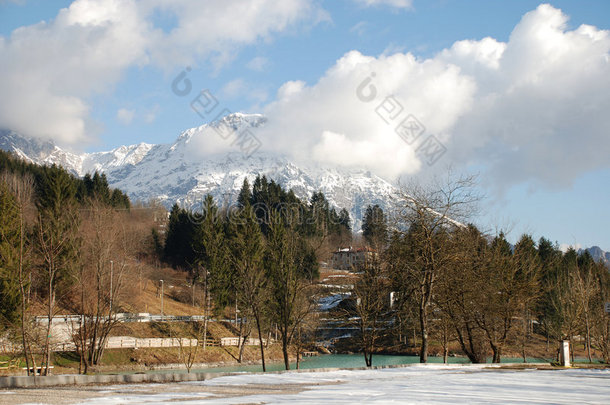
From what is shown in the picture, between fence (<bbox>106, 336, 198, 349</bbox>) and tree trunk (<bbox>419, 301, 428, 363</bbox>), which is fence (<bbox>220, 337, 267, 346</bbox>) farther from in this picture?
tree trunk (<bbox>419, 301, 428, 363</bbox>)

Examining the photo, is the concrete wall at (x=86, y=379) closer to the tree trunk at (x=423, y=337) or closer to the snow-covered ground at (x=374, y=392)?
the snow-covered ground at (x=374, y=392)

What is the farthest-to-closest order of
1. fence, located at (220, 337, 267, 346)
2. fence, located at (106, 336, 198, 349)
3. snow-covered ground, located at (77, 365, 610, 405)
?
fence, located at (220, 337, 267, 346) → fence, located at (106, 336, 198, 349) → snow-covered ground, located at (77, 365, 610, 405)

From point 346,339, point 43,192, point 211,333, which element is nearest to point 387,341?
point 346,339

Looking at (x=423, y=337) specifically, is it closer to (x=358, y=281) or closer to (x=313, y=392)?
(x=358, y=281)

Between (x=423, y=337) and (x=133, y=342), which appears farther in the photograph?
(x=133, y=342)

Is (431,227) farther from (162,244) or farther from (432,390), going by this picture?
(162,244)

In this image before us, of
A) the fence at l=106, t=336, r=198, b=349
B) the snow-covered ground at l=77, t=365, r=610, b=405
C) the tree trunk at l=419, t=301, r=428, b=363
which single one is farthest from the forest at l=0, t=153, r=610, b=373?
the snow-covered ground at l=77, t=365, r=610, b=405

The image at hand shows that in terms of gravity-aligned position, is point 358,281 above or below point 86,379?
above

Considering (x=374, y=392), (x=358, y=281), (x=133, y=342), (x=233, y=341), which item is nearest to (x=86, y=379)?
(x=374, y=392)

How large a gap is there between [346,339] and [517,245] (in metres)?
40.8

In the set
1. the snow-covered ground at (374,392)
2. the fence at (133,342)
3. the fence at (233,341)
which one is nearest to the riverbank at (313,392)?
the snow-covered ground at (374,392)

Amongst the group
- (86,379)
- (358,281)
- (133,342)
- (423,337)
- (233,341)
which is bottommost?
(233,341)

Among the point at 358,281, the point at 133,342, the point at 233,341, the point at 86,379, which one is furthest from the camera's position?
the point at 233,341

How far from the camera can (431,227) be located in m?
25.2
